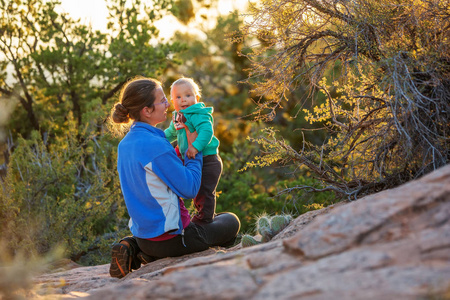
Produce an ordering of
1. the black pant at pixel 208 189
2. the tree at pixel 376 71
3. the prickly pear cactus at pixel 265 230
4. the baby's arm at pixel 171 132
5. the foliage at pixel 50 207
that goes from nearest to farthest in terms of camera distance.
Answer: the tree at pixel 376 71 → the prickly pear cactus at pixel 265 230 → the black pant at pixel 208 189 → the baby's arm at pixel 171 132 → the foliage at pixel 50 207

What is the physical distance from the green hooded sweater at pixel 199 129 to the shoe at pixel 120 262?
855 mm

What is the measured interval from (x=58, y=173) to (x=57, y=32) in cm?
467

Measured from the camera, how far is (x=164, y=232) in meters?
3.77

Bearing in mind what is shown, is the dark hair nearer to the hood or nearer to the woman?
Answer: the woman

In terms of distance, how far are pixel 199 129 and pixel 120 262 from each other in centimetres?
115

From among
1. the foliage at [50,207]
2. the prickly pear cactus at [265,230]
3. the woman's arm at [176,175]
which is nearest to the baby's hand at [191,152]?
the woman's arm at [176,175]

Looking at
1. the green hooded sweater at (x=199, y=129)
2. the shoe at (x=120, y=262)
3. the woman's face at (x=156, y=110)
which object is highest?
the woman's face at (x=156, y=110)

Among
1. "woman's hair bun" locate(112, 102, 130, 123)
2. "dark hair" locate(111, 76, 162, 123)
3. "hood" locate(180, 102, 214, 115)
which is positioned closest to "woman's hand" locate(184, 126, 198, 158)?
"hood" locate(180, 102, 214, 115)

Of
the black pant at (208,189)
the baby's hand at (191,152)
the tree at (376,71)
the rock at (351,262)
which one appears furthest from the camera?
the black pant at (208,189)

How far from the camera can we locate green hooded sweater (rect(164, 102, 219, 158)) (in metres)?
3.90

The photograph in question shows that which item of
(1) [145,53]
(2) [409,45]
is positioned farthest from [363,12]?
Answer: (1) [145,53]

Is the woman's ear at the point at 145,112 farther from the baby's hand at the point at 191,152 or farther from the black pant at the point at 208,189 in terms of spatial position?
the black pant at the point at 208,189

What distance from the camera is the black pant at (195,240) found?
3904 millimetres

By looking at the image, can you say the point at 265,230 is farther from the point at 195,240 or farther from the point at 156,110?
the point at 156,110
